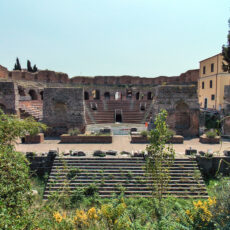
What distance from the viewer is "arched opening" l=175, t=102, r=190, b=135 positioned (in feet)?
50.5

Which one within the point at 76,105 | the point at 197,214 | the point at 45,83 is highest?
the point at 45,83

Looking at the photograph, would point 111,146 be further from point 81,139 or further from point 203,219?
point 203,219

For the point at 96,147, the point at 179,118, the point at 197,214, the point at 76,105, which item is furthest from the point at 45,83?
the point at 197,214

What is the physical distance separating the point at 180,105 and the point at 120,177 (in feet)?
32.9

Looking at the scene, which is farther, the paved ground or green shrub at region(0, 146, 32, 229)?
the paved ground

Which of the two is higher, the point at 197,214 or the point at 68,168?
the point at 197,214

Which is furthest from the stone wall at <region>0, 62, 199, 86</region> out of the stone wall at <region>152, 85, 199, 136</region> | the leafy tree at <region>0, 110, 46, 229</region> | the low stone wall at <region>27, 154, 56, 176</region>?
the leafy tree at <region>0, 110, 46, 229</region>

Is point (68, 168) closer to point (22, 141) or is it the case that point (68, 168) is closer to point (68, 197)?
point (68, 197)

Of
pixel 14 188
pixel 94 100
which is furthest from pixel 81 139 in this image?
pixel 94 100

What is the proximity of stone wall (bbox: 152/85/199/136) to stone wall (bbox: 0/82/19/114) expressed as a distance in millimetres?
12907

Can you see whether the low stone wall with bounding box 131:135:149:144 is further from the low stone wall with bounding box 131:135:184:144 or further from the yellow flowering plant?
the yellow flowering plant

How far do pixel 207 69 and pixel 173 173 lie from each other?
19443 millimetres

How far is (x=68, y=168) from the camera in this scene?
8.64 metres

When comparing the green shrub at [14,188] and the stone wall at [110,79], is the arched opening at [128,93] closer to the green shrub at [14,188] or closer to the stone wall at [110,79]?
the stone wall at [110,79]
